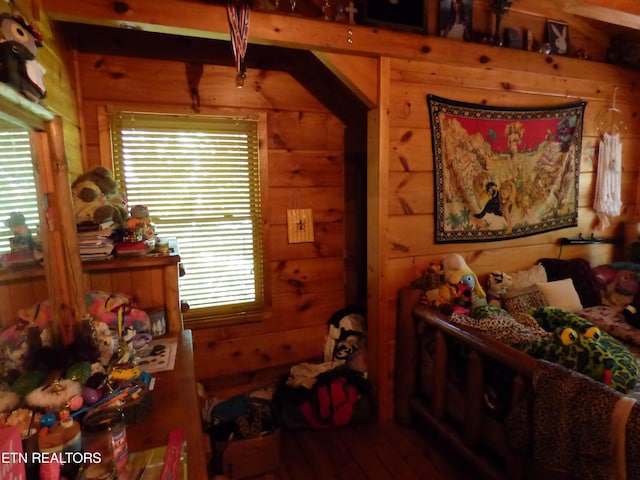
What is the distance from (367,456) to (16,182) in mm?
1916

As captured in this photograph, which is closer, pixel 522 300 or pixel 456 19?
pixel 456 19

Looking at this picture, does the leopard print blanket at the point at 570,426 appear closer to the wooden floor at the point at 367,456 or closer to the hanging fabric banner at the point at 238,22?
the wooden floor at the point at 367,456

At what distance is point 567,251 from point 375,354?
1677mm

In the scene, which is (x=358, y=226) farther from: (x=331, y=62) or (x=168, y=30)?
(x=168, y=30)

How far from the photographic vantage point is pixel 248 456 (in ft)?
5.54

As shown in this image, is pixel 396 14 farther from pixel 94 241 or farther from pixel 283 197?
pixel 94 241

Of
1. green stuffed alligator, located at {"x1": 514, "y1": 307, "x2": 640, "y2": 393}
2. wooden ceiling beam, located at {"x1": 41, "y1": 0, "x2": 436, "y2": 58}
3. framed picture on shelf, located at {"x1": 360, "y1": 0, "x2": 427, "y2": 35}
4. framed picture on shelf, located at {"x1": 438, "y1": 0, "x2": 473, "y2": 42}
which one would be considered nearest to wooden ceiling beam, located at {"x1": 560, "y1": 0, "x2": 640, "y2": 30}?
framed picture on shelf, located at {"x1": 438, "y1": 0, "x2": 473, "y2": 42}

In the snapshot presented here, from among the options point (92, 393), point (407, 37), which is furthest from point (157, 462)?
point (407, 37)

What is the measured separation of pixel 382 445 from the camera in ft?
6.42

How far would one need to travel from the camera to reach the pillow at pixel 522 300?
84.5 inches

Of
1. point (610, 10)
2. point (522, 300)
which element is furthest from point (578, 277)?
point (610, 10)

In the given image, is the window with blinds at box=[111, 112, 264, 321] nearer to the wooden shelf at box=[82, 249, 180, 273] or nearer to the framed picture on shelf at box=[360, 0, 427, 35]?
the wooden shelf at box=[82, 249, 180, 273]

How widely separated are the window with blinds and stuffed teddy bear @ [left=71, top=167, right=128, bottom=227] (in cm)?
40

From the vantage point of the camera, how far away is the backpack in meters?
2.04
